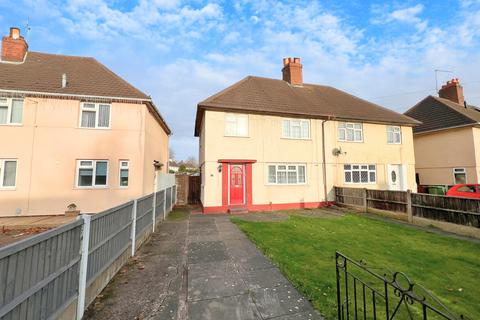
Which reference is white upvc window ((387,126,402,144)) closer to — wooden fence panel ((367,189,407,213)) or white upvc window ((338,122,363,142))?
white upvc window ((338,122,363,142))

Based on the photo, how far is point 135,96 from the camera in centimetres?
1209

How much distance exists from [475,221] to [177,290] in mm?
9893

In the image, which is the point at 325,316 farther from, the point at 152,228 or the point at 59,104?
the point at 59,104

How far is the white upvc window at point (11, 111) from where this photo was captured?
430 inches

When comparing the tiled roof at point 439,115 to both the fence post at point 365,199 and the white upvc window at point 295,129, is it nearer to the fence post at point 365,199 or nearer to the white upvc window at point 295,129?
the fence post at point 365,199

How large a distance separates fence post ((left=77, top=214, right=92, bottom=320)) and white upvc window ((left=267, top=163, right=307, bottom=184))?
10501 millimetres

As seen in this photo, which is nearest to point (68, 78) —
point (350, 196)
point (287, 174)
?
point (287, 174)

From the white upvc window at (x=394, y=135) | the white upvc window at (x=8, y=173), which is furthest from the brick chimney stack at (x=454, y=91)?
the white upvc window at (x=8, y=173)

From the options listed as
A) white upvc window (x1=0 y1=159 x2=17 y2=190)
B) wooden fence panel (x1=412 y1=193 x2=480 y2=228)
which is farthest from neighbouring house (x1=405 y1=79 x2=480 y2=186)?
white upvc window (x1=0 y1=159 x2=17 y2=190)

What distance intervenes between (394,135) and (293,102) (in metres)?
8.09

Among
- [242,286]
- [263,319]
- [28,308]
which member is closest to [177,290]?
[242,286]

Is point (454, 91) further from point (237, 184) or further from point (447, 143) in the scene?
point (237, 184)

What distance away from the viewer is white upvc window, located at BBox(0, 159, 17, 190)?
35.1 feet

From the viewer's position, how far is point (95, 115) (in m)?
11.8
